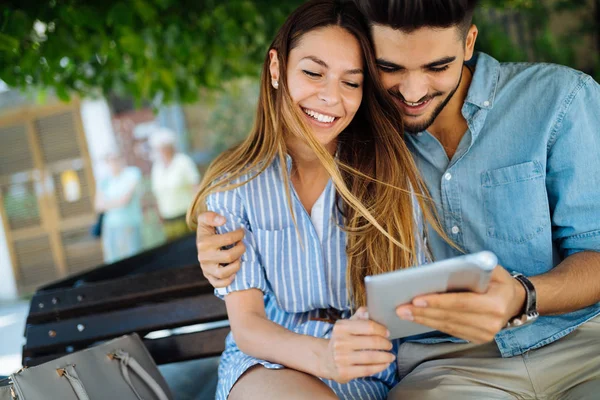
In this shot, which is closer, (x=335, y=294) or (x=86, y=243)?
(x=335, y=294)

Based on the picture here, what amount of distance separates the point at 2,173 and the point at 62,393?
29.4 feet

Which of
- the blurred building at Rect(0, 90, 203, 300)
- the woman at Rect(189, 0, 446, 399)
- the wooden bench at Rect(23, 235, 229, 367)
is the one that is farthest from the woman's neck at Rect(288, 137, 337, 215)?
the blurred building at Rect(0, 90, 203, 300)

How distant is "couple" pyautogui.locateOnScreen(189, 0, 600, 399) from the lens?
1765 millimetres

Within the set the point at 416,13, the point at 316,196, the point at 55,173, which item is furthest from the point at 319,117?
the point at 55,173

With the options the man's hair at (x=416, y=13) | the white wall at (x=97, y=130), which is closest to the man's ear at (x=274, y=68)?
the man's hair at (x=416, y=13)

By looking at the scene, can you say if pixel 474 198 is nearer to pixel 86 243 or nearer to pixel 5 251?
pixel 86 243

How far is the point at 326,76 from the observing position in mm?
1839

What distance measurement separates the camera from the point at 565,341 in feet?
5.86

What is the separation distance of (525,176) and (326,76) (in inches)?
24.3

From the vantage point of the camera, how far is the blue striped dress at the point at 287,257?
1875mm

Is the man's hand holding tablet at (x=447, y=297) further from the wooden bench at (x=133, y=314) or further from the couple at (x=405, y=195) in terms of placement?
the wooden bench at (x=133, y=314)

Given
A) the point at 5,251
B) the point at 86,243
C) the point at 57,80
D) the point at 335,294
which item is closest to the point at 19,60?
the point at 57,80

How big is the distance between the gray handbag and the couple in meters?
0.26

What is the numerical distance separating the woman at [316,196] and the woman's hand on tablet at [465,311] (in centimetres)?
45
